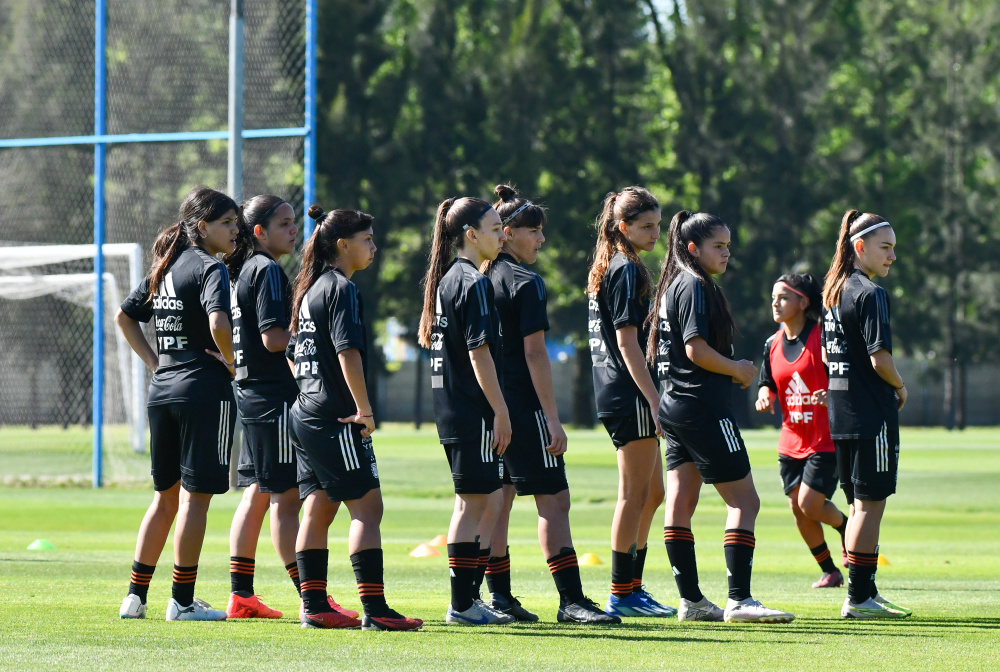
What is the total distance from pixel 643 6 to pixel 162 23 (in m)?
32.6

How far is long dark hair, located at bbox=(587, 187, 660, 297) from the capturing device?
764 cm

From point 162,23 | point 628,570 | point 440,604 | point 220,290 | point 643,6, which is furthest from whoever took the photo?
point 643,6

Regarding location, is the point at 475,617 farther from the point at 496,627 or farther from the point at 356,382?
the point at 356,382

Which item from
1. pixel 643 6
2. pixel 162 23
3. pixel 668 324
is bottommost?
pixel 668 324

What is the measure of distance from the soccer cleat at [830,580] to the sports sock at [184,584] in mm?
4087

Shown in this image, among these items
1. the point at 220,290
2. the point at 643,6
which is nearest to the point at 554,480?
the point at 220,290

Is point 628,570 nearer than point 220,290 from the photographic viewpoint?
No

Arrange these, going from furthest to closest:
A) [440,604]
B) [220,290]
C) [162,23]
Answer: [162,23] < [440,604] < [220,290]

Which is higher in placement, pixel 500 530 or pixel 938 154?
pixel 938 154

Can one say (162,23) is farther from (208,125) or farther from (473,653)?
(473,653)

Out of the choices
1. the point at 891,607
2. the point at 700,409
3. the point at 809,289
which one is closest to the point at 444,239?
the point at 700,409

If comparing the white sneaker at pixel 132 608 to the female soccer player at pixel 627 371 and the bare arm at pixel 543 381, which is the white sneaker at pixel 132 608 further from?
the female soccer player at pixel 627 371

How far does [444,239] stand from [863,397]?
225 cm

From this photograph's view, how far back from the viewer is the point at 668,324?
24.8 feet
